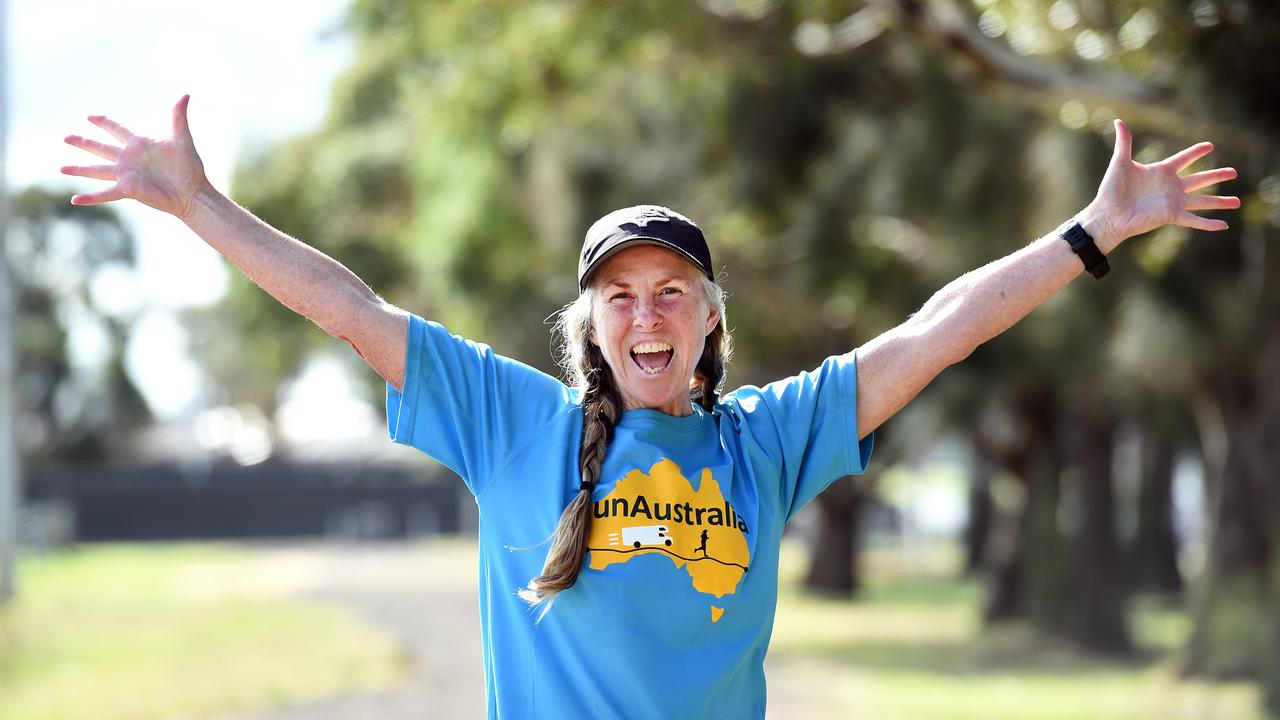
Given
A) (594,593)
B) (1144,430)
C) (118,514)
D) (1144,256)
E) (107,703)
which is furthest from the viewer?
(118,514)

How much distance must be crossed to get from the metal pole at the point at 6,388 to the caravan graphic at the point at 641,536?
65.5 feet

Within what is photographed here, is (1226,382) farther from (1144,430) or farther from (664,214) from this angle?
(664,214)

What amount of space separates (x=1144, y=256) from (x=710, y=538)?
5.56 meters

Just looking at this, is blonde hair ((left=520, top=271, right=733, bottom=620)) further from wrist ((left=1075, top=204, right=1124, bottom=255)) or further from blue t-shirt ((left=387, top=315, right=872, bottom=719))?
wrist ((left=1075, top=204, right=1124, bottom=255))

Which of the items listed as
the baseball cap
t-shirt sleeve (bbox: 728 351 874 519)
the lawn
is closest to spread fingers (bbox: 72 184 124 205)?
the baseball cap

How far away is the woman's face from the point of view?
3402 millimetres

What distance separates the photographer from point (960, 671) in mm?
17109

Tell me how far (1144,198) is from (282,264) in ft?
5.81

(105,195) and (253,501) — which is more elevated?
(253,501)

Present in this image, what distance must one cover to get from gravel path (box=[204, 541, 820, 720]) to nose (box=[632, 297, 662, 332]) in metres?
9.10

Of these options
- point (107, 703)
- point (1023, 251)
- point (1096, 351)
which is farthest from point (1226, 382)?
point (1023, 251)

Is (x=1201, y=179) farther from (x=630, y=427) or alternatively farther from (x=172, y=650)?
(x=172, y=650)

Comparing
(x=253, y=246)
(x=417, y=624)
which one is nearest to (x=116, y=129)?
(x=253, y=246)

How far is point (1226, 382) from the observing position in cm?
1419
